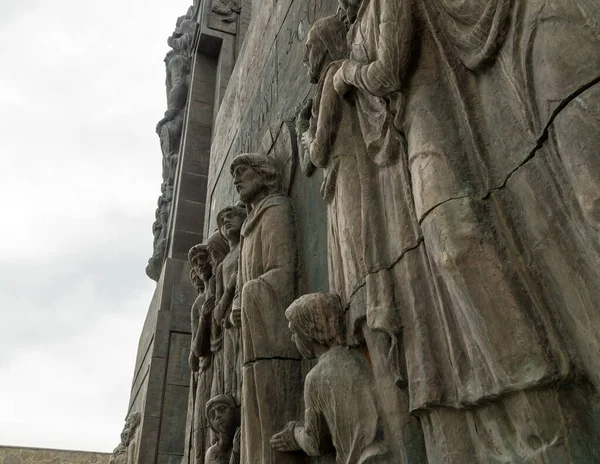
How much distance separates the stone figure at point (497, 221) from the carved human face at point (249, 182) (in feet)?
6.65

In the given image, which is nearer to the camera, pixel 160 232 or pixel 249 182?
pixel 249 182

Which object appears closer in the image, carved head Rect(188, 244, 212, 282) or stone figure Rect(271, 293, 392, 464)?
stone figure Rect(271, 293, 392, 464)

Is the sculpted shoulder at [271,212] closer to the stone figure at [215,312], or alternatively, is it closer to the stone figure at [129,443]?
the stone figure at [215,312]

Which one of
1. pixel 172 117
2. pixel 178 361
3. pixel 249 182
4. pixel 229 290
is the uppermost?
pixel 172 117

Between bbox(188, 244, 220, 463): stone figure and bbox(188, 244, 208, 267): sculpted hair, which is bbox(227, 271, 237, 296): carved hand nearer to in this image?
bbox(188, 244, 220, 463): stone figure

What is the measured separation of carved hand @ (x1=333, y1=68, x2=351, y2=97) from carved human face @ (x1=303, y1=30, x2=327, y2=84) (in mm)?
412

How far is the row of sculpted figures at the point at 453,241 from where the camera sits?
4.66 feet

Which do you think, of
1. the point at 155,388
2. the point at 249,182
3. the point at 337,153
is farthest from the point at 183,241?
the point at 337,153

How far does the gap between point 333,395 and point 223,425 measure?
2.02 meters

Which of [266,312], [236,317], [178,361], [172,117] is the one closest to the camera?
[266,312]

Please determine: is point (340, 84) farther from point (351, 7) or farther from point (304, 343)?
point (304, 343)

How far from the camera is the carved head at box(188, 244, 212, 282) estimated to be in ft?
18.1

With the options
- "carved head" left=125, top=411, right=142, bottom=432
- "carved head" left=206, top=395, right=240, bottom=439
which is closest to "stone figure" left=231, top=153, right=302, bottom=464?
"carved head" left=206, top=395, right=240, bottom=439

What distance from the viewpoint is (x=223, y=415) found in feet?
13.0
